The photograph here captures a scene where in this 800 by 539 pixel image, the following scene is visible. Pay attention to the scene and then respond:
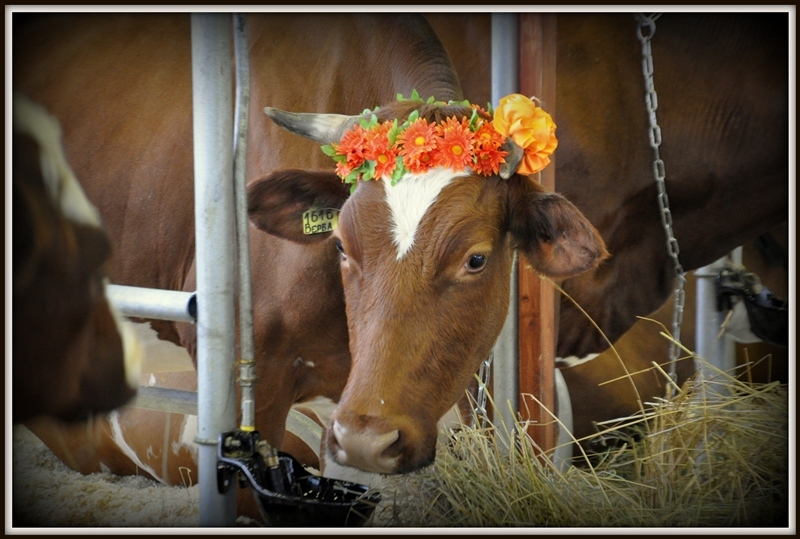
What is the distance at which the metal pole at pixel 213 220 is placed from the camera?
5.42 feet

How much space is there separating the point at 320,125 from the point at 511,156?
0.48 meters

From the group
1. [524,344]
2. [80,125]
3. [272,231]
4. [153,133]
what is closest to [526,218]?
[524,344]

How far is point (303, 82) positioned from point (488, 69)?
0.67 m

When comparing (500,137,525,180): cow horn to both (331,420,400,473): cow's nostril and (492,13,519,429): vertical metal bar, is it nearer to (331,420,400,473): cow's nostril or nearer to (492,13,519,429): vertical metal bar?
(492,13,519,429): vertical metal bar

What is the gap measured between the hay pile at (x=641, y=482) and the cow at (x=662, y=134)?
3.38 feet

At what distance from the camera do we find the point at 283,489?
1724 mm

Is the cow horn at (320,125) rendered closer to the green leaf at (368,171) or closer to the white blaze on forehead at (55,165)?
the green leaf at (368,171)

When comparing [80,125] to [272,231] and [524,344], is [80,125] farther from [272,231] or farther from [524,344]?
[524,344]

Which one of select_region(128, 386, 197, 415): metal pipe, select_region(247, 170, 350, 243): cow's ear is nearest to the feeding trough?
select_region(128, 386, 197, 415): metal pipe

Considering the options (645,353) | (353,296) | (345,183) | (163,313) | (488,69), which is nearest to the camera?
(163,313)

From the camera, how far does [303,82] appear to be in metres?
2.65

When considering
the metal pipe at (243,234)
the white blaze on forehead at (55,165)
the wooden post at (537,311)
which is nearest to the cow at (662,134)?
the wooden post at (537,311)

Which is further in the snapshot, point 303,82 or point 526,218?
point 303,82

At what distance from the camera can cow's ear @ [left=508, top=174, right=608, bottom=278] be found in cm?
193
